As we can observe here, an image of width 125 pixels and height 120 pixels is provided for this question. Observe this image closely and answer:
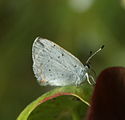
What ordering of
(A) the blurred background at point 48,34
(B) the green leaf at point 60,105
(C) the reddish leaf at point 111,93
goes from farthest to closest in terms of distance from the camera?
1. (A) the blurred background at point 48,34
2. (B) the green leaf at point 60,105
3. (C) the reddish leaf at point 111,93

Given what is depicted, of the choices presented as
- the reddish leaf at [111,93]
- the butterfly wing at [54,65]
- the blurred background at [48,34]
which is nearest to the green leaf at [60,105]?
the reddish leaf at [111,93]

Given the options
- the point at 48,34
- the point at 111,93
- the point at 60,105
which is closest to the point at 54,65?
the point at 60,105

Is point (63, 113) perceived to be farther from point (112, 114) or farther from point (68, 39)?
point (68, 39)

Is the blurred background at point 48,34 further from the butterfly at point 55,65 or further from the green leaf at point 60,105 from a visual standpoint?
the green leaf at point 60,105

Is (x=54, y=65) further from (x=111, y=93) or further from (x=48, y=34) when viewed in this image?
(x=48, y=34)

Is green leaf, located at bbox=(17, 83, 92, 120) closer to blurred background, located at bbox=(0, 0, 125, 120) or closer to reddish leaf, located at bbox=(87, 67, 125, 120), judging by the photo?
reddish leaf, located at bbox=(87, 67, 125, 120)

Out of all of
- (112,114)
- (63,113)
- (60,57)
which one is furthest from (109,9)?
(112,114)

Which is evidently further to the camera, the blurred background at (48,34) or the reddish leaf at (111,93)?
the blurred background at (48,34)
